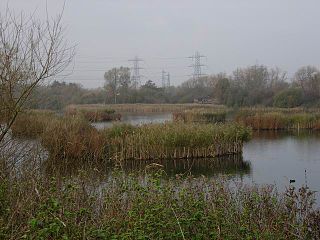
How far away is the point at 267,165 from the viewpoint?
14789 millimetres

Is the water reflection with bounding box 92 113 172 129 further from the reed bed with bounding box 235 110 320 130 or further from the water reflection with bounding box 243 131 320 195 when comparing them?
the reed bed with bounding box 235 110 320 130

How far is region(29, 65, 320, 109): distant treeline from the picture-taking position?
42000mm

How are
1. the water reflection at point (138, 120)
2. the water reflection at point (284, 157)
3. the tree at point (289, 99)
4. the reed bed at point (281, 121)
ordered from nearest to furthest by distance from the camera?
1. the water reflection at point (284, 157)
2. the water reflection at point (138, 120)
3. the reed bed at point (281, 121)
4. the tree at point (289, 99)

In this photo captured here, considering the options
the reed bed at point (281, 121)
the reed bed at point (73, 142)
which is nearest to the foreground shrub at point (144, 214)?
the reed bed at point (73, 142)

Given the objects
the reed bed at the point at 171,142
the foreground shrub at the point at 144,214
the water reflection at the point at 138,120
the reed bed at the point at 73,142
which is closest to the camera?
the foreground shrub at the point at 144,214

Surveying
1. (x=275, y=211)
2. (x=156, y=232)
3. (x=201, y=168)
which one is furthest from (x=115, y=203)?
(x=201, y=168)

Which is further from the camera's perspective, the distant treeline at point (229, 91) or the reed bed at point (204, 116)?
the distant treeline at point (229, 91)

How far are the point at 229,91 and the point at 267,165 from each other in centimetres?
3275

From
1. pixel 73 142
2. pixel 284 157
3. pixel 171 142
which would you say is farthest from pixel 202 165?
pixel 73 142

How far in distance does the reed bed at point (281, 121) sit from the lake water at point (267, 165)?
5.84m

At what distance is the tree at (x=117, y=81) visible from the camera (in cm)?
5972

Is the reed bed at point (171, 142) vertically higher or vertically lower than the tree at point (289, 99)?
lower

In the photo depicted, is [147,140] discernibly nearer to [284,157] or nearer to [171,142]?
[171,142]

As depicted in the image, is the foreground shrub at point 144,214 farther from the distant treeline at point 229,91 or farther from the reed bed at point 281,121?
the distant treeline at point 229,91
